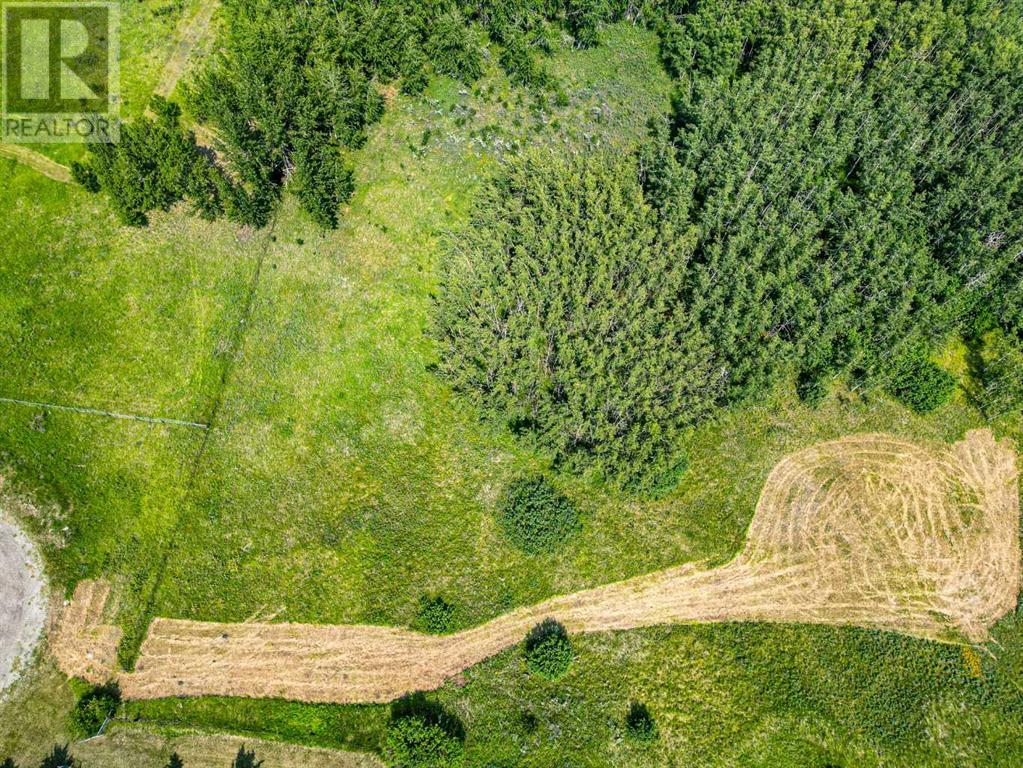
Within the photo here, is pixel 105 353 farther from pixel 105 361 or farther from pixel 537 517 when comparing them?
pixel 537 517

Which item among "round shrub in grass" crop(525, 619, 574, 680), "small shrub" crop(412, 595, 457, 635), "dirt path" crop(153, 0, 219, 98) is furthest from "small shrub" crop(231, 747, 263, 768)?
"dirt path" crop(153, 0, 219, 98)

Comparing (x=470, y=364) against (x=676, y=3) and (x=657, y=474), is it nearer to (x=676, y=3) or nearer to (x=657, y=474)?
(x=657, y=474)

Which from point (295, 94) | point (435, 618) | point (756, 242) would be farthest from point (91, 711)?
point (756, 242)

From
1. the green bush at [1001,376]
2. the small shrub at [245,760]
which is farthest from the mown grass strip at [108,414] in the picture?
the green bush at [1001,376]

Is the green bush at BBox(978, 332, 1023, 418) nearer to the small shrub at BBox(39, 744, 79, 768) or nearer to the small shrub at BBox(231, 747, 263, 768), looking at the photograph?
the small shrub at BBox(231, 747, 263, 768)

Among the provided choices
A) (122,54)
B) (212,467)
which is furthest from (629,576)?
(122,54)
